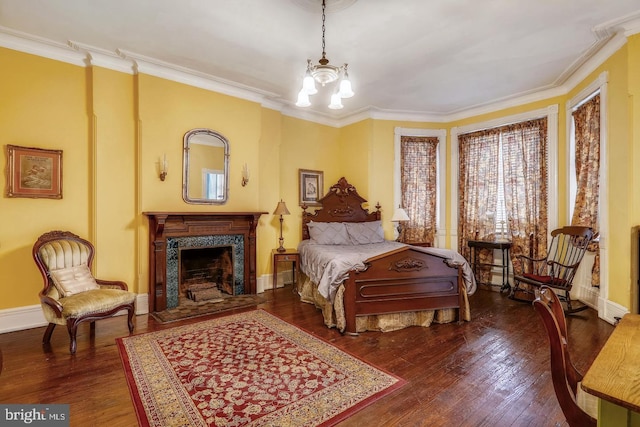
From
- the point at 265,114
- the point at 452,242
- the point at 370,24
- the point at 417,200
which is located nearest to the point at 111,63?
the point at 265,114

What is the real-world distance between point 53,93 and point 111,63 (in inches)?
28.7

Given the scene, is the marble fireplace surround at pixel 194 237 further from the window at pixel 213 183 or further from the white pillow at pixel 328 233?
the white pillow at pixel 328 233

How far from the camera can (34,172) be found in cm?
341

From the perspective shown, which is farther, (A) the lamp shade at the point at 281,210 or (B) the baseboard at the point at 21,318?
(A) the lamp shade at the point at 281,210

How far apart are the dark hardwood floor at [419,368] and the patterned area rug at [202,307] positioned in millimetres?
174

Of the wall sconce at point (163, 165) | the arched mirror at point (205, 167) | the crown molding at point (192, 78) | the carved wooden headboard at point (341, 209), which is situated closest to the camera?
the crown molding at point (192, 78)

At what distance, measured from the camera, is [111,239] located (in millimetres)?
3789

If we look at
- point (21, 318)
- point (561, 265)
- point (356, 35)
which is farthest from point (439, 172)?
point (21, 318)

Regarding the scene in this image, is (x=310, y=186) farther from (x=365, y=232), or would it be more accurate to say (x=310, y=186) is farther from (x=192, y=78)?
(x=192, y=78)

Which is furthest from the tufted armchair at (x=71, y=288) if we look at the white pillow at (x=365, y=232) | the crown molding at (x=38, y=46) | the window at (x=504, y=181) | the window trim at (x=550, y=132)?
the window trim at (x=550, y=132)

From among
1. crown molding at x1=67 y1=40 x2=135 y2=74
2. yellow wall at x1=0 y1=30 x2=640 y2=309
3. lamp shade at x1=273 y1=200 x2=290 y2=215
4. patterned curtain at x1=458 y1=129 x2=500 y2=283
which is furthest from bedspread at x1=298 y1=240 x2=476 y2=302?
crown molding at x1=67 y1=40 x2=135 y2=74

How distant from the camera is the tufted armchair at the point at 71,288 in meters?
2.80

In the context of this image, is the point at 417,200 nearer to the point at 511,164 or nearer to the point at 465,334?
the point at 511,164

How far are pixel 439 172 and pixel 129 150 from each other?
17.0 ft
